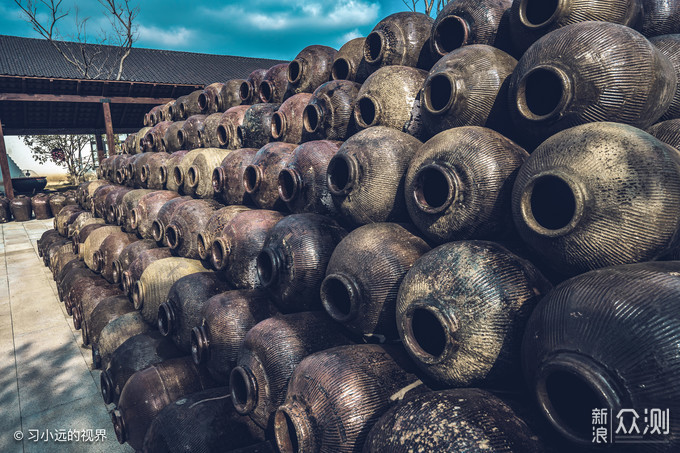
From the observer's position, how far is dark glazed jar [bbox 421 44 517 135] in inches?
129

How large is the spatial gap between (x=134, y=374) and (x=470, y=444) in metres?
3.57

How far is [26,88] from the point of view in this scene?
15.1 metres

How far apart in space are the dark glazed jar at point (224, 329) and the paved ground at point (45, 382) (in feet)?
4.13

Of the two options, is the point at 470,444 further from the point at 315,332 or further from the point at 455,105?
the point at 455,105

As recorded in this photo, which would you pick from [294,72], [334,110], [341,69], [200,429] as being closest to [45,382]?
[200,429]

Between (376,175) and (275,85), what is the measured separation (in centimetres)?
398

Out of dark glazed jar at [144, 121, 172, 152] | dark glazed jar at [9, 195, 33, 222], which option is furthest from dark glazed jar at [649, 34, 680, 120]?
dark glazed jar at [9, 195, 33, 222]

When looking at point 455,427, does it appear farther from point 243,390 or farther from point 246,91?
point 246,91

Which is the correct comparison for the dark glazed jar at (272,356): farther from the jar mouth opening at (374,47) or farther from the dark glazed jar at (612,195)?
the jar mouth opening at (374,47)

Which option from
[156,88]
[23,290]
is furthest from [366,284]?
[156,88]

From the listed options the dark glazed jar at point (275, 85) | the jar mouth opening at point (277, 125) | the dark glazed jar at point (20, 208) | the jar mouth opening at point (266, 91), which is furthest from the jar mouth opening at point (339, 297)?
the dark glazed jar at point (20, 208)

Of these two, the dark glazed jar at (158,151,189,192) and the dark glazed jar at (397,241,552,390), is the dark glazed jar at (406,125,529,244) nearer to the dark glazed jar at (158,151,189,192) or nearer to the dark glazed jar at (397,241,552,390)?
the dark glazed jar at (397,241,552,390)

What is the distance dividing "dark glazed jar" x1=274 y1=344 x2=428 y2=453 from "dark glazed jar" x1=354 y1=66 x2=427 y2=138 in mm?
2304

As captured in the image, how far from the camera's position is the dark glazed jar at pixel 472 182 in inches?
109
